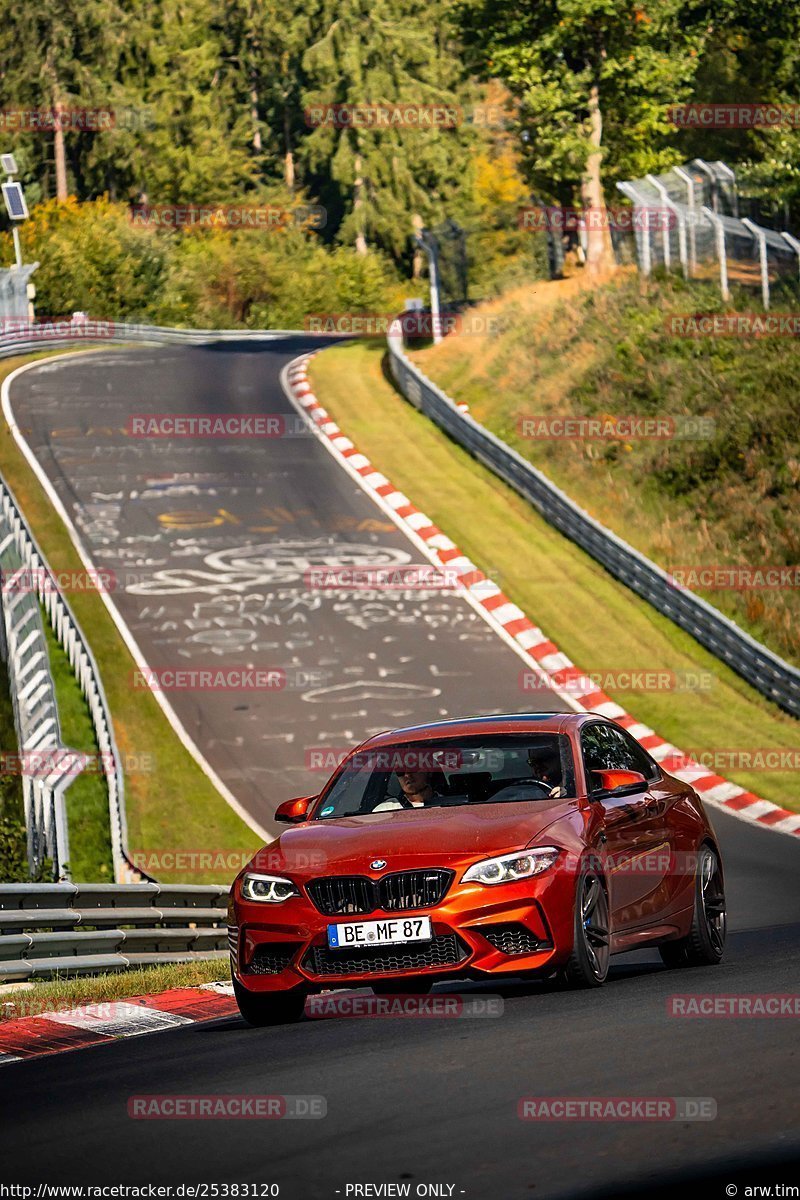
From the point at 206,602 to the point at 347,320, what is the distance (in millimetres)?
58512

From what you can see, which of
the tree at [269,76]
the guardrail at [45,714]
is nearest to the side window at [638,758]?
the guardrail at [45,714]

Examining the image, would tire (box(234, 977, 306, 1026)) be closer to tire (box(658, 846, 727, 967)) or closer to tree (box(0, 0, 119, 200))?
tire (box(658, 846, 727, 967))

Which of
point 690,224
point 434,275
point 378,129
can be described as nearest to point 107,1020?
point 690,224

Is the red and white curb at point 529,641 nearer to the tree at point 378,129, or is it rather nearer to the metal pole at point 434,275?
the metal pole at point 434,275

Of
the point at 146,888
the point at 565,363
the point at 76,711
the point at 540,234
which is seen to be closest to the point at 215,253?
the point at 540,234

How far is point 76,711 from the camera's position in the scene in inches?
922

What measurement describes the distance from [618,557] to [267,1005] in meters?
21.0

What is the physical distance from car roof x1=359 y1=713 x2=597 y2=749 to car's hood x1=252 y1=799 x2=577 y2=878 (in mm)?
634

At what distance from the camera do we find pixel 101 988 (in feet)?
34.6

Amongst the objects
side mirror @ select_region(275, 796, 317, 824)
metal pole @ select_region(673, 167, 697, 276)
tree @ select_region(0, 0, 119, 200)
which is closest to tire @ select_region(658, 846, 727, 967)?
side mirror @ select_region(275, 796, 317, 824)

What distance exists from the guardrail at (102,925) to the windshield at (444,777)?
2.56m

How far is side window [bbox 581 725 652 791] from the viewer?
9977 mm

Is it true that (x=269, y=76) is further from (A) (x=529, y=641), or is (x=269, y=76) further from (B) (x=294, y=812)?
(B) (x=294, y=812)

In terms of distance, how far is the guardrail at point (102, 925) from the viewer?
11375 millimetres
